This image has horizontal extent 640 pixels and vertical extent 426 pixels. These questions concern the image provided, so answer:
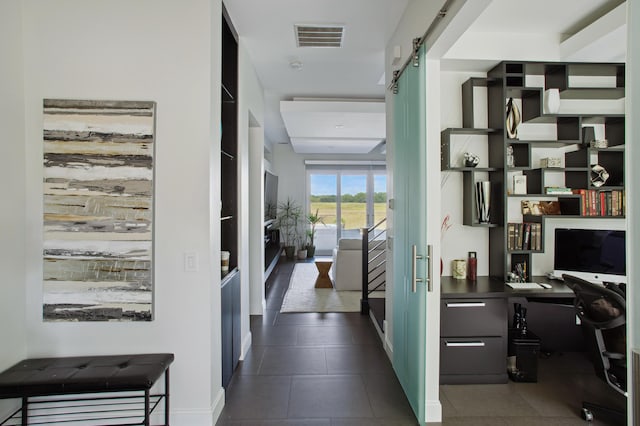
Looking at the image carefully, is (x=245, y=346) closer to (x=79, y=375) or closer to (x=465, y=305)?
(x=79, y=375)

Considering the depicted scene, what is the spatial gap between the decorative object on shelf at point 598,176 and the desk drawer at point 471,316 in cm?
142

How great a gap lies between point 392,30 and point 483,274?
2342 mm

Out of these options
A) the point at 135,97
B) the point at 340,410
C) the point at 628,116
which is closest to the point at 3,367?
the point at 135,97

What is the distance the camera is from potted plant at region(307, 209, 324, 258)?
8836 mm

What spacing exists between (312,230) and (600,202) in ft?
21.8

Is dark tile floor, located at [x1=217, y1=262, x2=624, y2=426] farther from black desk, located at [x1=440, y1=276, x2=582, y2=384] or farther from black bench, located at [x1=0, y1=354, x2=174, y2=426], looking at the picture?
black bench, located at [x1=0, y1=354, x2=174, y2=426]

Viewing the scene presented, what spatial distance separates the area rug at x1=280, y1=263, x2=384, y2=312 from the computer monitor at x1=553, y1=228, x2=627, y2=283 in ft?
7.79

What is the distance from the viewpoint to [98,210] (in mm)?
2117

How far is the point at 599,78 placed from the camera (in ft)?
10.2

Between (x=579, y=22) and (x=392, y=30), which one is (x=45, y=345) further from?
(x=579, y=22)

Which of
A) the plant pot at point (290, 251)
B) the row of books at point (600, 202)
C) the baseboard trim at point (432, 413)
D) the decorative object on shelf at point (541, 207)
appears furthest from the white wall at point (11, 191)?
the plant pot at point (290, 251)

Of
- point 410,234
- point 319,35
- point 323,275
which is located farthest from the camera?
point 323,275

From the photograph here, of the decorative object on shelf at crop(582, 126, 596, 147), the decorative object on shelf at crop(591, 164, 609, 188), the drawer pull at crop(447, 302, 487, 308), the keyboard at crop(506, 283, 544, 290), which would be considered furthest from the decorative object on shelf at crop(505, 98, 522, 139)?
the drawer pull at crop(447, 302, 487, 308)

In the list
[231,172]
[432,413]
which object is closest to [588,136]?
[432,413]
